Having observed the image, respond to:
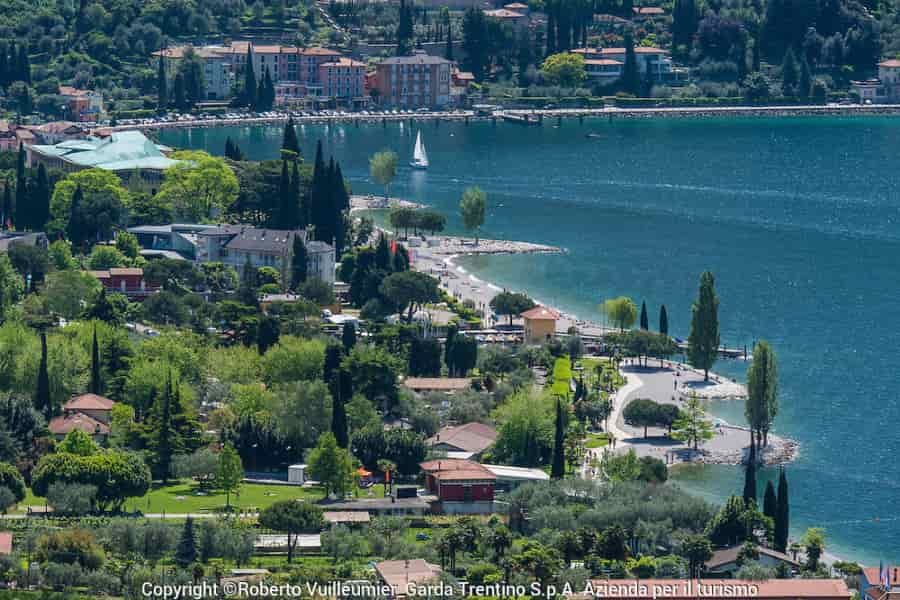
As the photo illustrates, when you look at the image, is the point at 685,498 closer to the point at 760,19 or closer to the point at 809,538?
the point at 809,538

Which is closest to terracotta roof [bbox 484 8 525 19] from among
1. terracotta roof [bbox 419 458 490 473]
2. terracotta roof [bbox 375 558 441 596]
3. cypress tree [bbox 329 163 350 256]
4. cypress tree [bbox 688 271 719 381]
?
cypress tree [bbox 329 163 350 256]

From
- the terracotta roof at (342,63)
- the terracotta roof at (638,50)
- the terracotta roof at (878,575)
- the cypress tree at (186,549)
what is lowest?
the terracotta roof at (878,575)

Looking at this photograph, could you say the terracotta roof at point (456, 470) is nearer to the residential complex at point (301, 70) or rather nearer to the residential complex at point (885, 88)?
the residential complex at point (301, 70)

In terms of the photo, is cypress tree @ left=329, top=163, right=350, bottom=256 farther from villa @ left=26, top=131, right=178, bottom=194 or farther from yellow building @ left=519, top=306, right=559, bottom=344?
yellow building @ left=519, top=306, right=559, bottom=344

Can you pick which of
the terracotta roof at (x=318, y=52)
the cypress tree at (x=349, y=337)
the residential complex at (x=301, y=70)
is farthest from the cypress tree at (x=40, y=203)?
the terracotta roof at (x=318, y=52)

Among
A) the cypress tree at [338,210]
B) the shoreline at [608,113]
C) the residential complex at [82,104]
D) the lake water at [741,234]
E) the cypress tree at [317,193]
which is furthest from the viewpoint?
the shoreline at [608,113]

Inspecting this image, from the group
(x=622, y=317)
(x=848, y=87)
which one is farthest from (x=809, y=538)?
(x=848, y=87)
